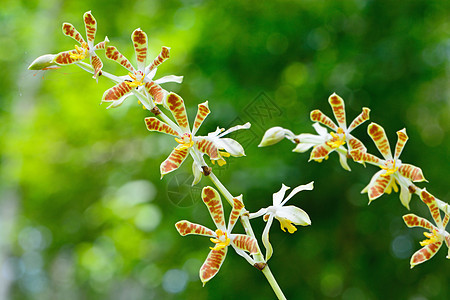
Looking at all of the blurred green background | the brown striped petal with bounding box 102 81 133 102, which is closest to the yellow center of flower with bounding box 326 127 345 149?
the brown striped petal with bounding box 102 81 133 102

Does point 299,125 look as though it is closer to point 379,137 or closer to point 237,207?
point 379,137

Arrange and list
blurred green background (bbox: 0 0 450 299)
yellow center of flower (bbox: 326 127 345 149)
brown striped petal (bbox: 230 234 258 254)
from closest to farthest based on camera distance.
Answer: brown striped petal (bbox: 230 234 258 254)
yellow center of flower (bbox: 326 127 345 149)
blurred green background (bbox: 0 0 450 299)

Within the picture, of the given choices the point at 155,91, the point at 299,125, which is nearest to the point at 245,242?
the point at 155,91

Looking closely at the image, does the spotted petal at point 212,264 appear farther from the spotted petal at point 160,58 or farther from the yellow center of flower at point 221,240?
the spotted petal at point 160,58

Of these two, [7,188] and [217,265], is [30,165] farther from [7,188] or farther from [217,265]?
[217,265]

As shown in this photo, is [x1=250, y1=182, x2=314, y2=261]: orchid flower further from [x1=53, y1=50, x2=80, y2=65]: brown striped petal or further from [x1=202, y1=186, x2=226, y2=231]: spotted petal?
[x1=53, y1=50, x2=80, y2=65]: brown striped petal
